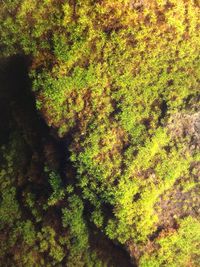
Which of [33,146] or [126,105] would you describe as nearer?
[126,105]

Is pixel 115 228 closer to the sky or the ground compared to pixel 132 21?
closer to the ground

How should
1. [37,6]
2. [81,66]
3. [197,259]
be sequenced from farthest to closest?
[197,259], [81,66], [37,6]

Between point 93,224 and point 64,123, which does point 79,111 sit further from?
point 93,224

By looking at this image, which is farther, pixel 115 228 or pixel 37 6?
pixel 115 228

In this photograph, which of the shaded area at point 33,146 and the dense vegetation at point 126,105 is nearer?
the dense vegetation at point 126,105

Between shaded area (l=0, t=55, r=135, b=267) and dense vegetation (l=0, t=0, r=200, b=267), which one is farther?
shaded area (l=0, t=55, r=135, b=267)

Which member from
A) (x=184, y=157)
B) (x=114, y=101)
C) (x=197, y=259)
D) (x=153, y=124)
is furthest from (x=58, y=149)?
(x=197, y=259)

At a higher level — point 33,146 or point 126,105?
point 126,105

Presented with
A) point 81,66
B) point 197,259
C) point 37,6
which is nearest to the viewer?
point 37,6
